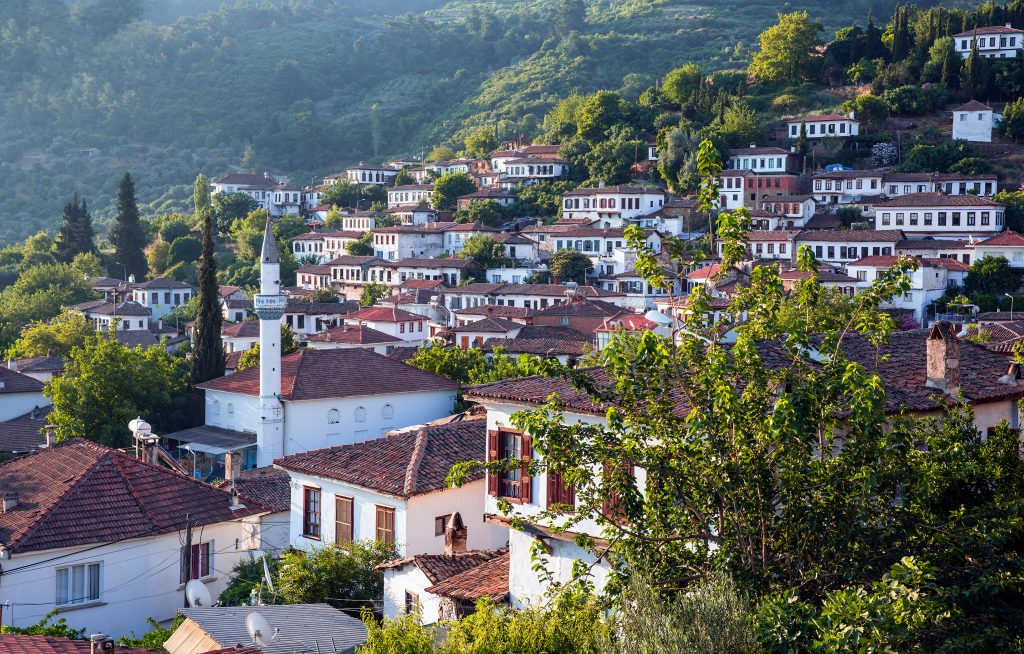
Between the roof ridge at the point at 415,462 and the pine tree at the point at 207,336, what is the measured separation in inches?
931

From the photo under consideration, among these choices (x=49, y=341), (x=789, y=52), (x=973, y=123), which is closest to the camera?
(x=49, y=341)

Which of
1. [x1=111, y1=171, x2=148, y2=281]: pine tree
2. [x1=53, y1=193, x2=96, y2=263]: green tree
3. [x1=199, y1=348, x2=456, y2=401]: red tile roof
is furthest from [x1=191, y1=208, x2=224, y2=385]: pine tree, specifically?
[x1=53, y1=193, x2=96, y2=263]: green tree

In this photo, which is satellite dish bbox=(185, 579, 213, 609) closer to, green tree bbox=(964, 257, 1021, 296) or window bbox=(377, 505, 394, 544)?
window bbox=(377, 505, 394, 544)

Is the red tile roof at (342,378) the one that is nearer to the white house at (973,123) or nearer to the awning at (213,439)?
the awning at (213,439)

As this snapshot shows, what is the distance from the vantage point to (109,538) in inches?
743

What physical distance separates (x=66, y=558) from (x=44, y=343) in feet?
135

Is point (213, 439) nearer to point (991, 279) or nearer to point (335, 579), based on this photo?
point (335, 579)

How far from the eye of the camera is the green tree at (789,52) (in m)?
107

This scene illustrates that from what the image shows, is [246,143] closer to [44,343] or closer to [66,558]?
[44,343]

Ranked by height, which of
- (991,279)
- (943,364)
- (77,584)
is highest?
(943,364)

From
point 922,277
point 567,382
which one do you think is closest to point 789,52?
point 922,277

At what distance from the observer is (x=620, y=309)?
62781mm

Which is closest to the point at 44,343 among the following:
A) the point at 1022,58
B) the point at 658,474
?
the point at 658,474

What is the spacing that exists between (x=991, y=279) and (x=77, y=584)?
54.0 meters
